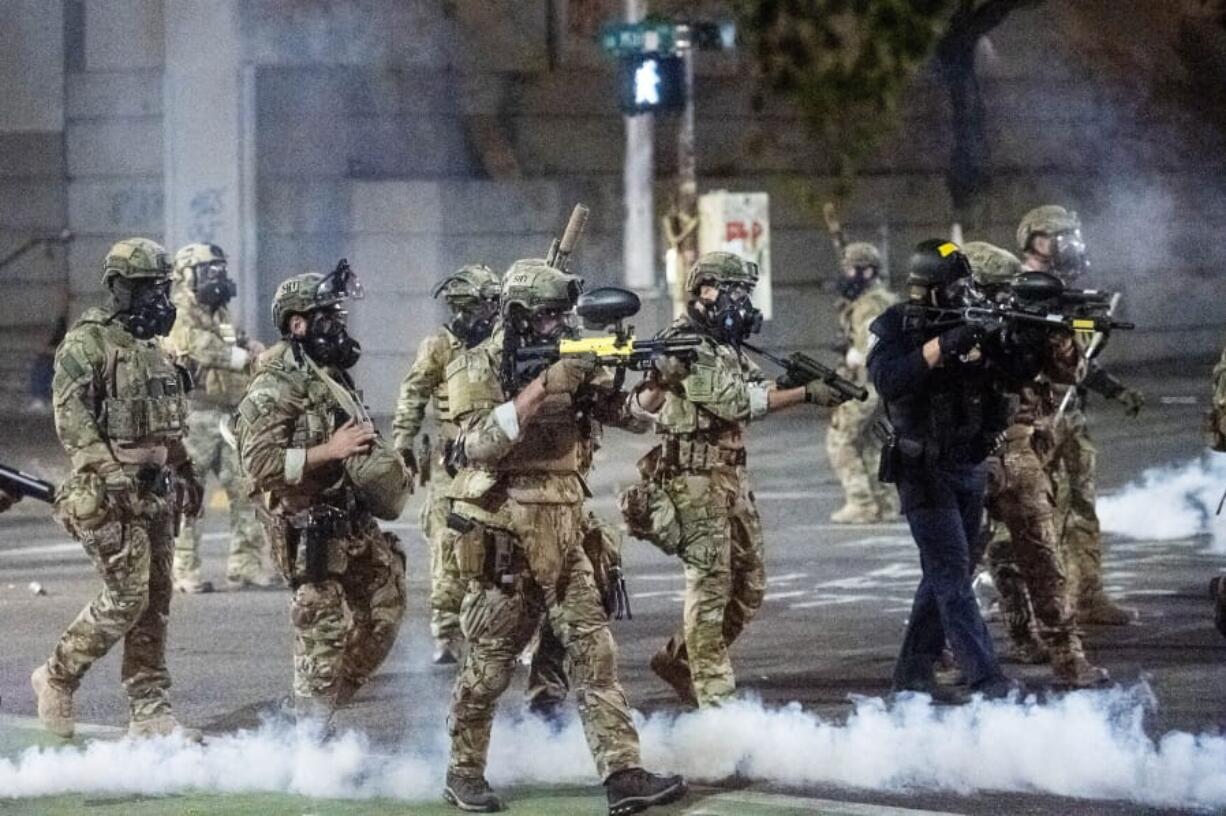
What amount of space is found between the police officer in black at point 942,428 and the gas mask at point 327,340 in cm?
206

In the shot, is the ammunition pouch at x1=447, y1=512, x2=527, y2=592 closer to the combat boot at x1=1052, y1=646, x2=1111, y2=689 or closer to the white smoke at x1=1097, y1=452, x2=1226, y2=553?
the combat boot at x1=1052, y1=646, x2=1111, y2=689

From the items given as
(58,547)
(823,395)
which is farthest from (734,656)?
(58,547)

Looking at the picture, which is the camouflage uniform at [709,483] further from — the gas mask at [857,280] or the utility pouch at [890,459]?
the gas mask at [857,280]

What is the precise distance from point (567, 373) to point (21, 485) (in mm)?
2278

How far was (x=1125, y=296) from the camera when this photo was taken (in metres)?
27.8

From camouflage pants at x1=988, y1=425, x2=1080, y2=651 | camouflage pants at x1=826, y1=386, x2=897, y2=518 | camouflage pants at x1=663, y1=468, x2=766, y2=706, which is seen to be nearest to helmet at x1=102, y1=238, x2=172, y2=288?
camouflage pants at x1=663, y1=468, x2=766, y2=706

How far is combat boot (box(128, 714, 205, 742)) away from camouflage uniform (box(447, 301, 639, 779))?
4.92 ft

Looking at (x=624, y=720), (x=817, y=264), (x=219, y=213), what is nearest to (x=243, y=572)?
(x=624, y=720)

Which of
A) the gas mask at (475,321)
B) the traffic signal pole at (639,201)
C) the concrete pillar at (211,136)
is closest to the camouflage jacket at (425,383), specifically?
the gas mask at (475,321)

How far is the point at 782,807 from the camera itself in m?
7.72

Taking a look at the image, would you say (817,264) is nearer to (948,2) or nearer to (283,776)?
(948,2)

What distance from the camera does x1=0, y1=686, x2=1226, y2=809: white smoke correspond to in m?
7.96

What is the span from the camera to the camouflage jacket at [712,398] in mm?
8977

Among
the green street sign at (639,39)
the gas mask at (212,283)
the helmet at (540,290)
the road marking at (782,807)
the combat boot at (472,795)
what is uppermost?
the green street sign at (639,39)
